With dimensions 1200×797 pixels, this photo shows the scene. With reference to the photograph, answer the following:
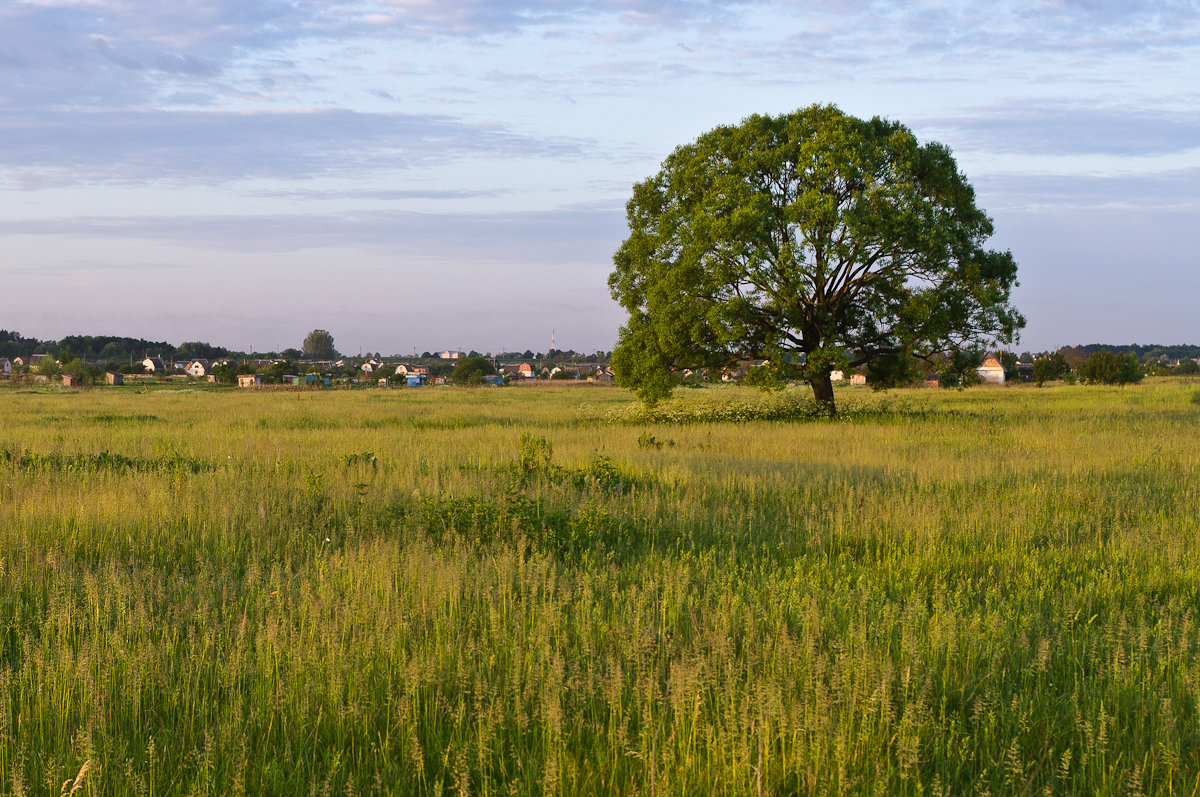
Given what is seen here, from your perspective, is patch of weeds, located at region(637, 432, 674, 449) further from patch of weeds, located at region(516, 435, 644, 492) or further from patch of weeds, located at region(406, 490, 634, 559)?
patch of weeds, located at region(406, 490, 634, 559)

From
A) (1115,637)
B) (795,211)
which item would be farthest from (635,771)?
(795,211)

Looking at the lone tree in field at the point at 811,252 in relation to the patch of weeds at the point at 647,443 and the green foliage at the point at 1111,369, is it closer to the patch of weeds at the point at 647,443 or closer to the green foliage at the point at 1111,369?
the patch of weeds at the point at 647,443

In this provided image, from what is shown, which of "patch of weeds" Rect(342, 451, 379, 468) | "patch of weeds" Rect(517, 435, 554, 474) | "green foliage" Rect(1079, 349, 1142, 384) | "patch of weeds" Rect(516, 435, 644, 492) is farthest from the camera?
"green foliage" Rect(1079, 349, 1142, 384)

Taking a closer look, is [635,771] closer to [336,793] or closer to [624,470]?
[336,793]

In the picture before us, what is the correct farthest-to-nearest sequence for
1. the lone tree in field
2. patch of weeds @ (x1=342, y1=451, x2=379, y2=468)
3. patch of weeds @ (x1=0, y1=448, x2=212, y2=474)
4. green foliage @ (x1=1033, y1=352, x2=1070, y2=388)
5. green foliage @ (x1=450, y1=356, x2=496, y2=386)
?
green foliage @ (x1=450, y1=356, x2=496, y2=386)
green foliage @ (x1=1033, y1=352, x2=1070, y2=388)
the lone tree in field
patch of weeds @ (x1=342, y1=451, x2=379, y2=468)
patch of weeds @ (x1=0, y1=448, x2=212, y2=474)

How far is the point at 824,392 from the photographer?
3130cm

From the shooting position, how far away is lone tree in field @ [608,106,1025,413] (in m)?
27.0

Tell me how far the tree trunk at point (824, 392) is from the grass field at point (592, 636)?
18114 mm

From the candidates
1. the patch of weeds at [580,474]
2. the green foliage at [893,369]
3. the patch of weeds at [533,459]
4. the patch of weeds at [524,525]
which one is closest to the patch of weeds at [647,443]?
the patch of weeds at [533,459]

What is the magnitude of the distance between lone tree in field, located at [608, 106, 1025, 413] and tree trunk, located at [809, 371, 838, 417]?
0.07m

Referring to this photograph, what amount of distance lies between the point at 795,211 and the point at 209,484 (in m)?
21.2

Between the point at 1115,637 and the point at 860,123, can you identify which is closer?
the point at 1115,637

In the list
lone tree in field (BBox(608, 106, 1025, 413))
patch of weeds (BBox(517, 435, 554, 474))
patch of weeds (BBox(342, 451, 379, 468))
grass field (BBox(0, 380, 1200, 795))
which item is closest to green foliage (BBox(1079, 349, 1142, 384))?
lone tree in field (BBox(608, 106, 1025, 413))

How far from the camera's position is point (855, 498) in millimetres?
11438
